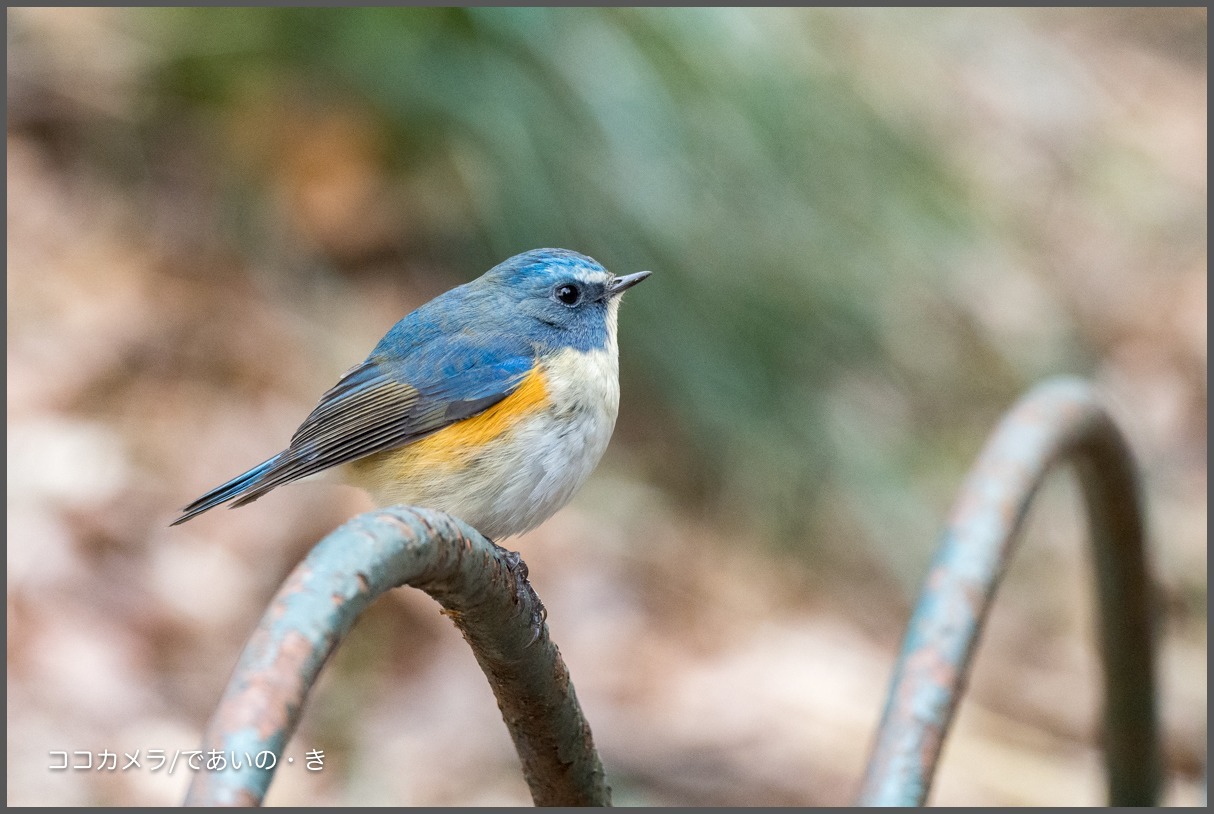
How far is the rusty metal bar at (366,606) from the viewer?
83cm

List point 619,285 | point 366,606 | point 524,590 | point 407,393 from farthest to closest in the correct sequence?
point 619,285 < point 407,393 < point 524,590 < point 366,606

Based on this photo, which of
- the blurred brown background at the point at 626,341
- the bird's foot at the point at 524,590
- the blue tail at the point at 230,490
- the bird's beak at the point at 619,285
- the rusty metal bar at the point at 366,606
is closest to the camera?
the rusty metal bar at the point at 366,606

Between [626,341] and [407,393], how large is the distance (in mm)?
2220

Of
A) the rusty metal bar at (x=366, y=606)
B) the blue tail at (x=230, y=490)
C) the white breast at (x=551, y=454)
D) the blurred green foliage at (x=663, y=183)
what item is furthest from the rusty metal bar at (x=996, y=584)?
the blurred green foliage at (x=663, y=183)

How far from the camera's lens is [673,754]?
11.1 ft

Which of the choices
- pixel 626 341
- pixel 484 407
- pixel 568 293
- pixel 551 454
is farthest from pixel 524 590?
pixel 626 341

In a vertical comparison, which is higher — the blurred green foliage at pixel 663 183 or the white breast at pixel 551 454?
the blurred green foliage at pixel 663 183

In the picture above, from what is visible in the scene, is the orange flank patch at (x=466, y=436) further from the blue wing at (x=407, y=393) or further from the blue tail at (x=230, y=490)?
the blue tail at (x=230, y=490)

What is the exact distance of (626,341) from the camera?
4285 mm

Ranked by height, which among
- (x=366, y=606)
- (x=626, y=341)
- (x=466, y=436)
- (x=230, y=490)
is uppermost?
(x=626, y=341)

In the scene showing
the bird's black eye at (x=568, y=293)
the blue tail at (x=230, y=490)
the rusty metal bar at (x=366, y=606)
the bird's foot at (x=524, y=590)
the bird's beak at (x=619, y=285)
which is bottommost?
the rusty metal bar at (x=366, y=606)

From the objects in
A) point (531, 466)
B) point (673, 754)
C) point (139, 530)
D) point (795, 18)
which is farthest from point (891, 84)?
point (531, 466)

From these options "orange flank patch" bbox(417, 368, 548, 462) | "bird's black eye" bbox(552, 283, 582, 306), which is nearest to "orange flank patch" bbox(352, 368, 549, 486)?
"orange flank patch" bbox(417, 368, 548, 462)

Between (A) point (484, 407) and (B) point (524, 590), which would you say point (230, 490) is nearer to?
(A) point (484, 407)
